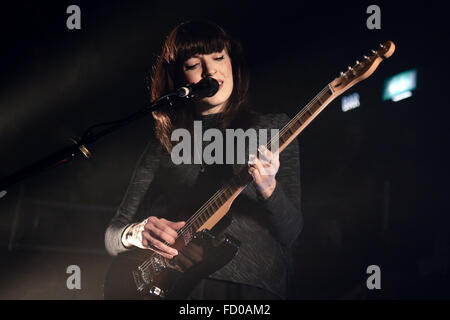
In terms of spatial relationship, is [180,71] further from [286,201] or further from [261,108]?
[286,201]

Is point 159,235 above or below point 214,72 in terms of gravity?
below

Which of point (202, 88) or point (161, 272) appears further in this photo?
point (161, 272)

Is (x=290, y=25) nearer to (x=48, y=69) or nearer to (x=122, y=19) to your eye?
(x=122, y=19)

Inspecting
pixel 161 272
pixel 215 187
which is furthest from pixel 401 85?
pixel 161 272

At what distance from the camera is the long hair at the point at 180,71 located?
7.20 feet

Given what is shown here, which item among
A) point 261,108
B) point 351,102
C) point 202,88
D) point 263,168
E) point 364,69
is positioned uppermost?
point 351,102

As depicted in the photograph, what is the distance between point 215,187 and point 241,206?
0.55 ft

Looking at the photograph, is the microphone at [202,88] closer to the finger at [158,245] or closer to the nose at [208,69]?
the nose at [208,69]

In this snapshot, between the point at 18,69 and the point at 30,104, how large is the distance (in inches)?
11.1

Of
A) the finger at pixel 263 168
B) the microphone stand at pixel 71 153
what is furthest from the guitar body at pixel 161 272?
the microphone stand at pixel 71 153

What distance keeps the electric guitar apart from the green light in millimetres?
2265

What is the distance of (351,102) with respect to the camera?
383cm

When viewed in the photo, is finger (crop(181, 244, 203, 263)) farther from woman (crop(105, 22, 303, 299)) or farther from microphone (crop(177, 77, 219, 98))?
microphone (crop(177, 77, 219, 98))

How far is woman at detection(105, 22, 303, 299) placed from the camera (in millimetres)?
1726
